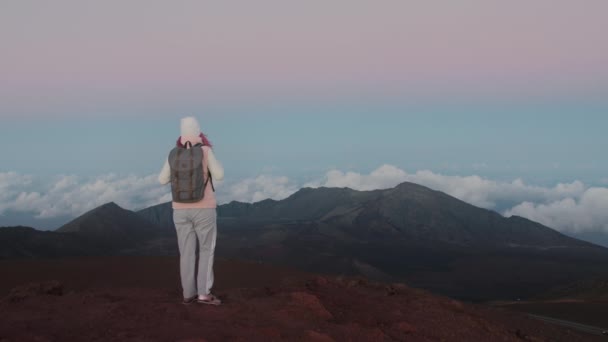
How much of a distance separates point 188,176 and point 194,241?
40.5 inches

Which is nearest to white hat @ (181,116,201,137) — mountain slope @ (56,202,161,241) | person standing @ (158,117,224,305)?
person standing @ (158,117,224,305)

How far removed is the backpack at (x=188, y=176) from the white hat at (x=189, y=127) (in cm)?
25

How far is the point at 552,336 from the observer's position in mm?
11891

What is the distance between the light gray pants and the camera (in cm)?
817

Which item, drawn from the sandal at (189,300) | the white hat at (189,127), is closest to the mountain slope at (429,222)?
the sandal at (189,300)

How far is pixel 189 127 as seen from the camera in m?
8.18

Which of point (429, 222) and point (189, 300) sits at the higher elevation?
point (429, 222)

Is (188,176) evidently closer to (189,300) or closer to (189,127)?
(189,127)

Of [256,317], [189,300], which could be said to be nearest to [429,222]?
[189,300]

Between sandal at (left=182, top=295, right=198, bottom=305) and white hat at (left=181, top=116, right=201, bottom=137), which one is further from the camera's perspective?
sandal at (left=182, top=295, right=198, bottom=305)

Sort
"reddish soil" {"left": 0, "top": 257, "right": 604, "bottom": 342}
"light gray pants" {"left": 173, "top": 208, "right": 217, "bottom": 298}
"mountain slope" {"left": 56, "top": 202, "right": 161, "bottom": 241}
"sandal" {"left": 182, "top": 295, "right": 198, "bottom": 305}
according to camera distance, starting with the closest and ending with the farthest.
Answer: "reddish soil" {"left": 0, "top": 257, "right": 604, "bottom": 342}
"light gray pants" {"left": 173, "top": 208, "right": 217, "bottom": 298}
"sandal" {"left": 182, "top": 295, "right": 198, "bottom": 305}
"mountain slope" {"left": 56, "top": 202, "right": 161, "bottom": 241}

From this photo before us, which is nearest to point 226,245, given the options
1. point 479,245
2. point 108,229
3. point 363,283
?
point 108,229

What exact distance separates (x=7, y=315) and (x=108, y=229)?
119898 mm

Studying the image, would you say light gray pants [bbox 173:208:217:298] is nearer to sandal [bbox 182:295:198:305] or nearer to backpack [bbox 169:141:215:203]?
sandal [bbox 182:295:198:305]
